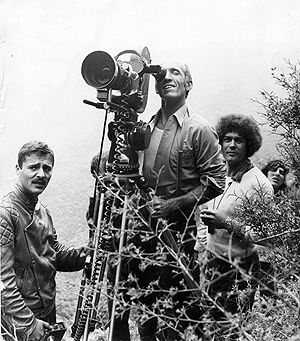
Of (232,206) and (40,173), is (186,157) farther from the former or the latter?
(40,173)

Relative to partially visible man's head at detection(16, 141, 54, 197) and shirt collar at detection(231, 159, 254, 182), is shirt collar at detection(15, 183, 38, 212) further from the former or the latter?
shirt collar at detection(231, 159, 254, 182)

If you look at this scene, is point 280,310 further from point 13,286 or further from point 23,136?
point 23,136

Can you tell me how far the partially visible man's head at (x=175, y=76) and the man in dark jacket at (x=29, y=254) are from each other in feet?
1.83

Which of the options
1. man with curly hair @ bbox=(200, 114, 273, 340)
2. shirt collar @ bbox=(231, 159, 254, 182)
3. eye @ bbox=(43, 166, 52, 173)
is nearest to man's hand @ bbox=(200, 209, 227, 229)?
man with curly hair @ bbox=(200, 114, 273, 340)

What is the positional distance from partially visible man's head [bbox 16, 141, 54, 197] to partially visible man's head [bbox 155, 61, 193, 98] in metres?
0.56

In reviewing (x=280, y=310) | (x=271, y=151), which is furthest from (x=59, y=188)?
(x=280, y=310)

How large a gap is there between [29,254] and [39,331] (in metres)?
0.29

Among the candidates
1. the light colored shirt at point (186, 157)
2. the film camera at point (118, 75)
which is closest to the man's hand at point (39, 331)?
the light colored shirt at point (186, 157)

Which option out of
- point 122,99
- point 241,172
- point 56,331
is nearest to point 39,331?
point 56,331

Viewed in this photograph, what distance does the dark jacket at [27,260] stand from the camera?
1.80 meters

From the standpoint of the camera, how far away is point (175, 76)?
2154mm

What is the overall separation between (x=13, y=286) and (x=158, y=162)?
0.77 meters

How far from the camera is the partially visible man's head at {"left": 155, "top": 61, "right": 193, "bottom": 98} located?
7.00 feet

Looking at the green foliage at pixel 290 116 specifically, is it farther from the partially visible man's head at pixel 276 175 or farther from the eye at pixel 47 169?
the partially visible man's head at pixel 276 175
